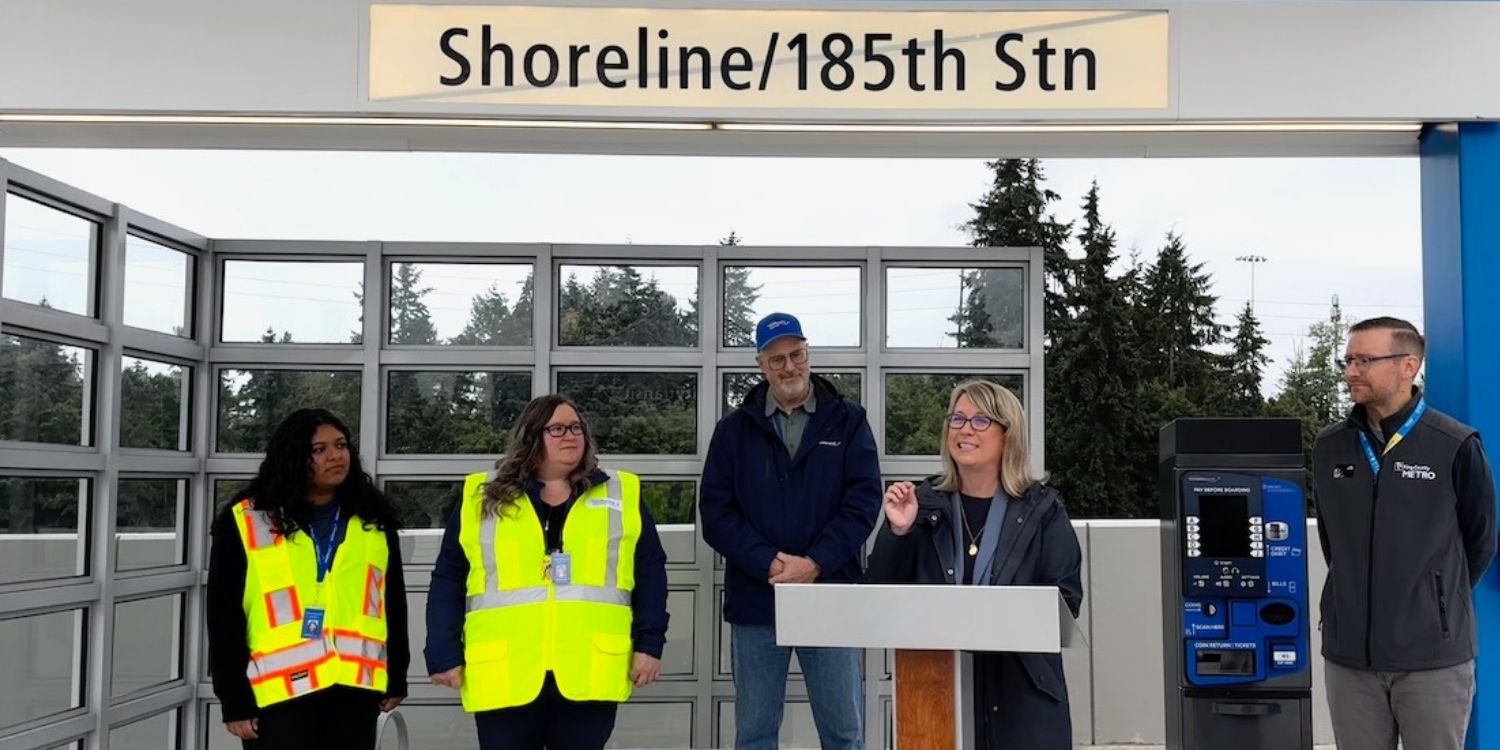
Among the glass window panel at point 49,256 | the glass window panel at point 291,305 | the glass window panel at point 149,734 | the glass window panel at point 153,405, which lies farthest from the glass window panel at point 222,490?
the glass window panel at point 49,256

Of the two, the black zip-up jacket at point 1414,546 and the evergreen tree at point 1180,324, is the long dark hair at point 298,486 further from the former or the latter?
the evergreen tree at point 1180,324

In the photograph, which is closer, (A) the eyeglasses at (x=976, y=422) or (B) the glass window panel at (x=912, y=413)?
(A) the eyeglasses at (x=976, y=422)

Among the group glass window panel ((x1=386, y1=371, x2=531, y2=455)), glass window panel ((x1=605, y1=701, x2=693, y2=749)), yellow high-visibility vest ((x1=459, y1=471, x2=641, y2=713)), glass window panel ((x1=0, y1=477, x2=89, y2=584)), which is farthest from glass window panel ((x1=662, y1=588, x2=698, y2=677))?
glass window panel ((x1=0, y1=477, x2=89, y2=584))

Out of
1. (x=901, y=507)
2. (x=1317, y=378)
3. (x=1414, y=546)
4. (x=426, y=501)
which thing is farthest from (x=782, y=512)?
(x=1317, y=378)

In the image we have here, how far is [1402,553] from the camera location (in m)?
4.67

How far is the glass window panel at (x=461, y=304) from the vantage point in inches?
271

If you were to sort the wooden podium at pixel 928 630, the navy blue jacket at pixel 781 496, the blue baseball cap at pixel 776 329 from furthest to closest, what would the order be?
the blue baseball cap at pixel 776 329 → the navy blue jacket at pixel 781 496 → the wooden podium at pixel 928 630

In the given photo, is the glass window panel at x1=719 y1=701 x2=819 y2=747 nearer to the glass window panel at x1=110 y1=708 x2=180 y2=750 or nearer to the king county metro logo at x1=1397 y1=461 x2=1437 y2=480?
the glass window panel at x1=110 y1=708 x2=180 y2=750

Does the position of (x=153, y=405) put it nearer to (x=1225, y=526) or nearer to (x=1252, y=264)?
(x=1225, y=526)

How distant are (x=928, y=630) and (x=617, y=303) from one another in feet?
13.0

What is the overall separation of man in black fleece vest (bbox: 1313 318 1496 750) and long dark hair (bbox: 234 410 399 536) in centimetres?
331

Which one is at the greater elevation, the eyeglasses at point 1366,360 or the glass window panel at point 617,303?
the glass window panel at point 617,303

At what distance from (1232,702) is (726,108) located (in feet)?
9.47

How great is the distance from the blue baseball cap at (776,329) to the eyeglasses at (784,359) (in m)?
0.06
